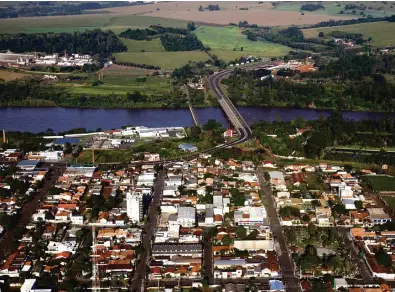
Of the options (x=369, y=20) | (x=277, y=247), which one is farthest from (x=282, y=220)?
(x=369, y=20)

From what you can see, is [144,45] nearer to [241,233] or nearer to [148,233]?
[148,233]

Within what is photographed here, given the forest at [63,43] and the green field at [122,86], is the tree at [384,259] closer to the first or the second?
the green field at [122,86]

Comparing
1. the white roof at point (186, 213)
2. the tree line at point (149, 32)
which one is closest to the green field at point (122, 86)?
the tree line at point (149, 32)

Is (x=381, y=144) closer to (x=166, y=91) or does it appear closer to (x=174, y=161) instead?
(x=174, y=161)

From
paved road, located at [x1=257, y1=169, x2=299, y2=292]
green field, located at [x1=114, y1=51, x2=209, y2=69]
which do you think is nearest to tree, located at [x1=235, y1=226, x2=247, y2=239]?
paved road, located at [x1=257, y1=169, x2=299, y2=292]

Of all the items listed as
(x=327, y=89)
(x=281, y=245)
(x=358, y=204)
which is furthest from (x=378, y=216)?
(x=327, y=89)

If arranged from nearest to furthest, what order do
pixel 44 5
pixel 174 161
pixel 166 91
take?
pixel 174 161
pixel 166 91
pixel 44 5

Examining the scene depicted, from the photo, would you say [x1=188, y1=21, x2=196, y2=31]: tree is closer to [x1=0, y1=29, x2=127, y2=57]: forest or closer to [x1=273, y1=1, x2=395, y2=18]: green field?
[x1=0, y1=29, x2=127, y2=57]: forest
